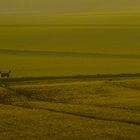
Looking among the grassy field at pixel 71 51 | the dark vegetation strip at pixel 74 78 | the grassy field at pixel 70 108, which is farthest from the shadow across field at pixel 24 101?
the grassy field at pixel 71 51

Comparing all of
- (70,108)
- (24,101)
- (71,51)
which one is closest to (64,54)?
(71,51)

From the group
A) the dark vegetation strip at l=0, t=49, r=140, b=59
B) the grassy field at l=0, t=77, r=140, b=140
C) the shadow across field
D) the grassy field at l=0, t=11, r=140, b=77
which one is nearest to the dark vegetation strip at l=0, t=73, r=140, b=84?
the grassy field at l=0, t=77, r=140, b=140

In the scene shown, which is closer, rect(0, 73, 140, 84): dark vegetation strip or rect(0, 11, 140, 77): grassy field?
rect(0, 73, 140, 84): dark vegetation strip

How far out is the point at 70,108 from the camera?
24.4 m

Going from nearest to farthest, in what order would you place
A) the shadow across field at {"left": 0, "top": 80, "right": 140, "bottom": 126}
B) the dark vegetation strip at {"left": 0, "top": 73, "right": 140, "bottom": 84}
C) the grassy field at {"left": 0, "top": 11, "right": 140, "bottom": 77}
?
the shadow across field at {"left": 0, "top": 80, "right": 140, "bottom": 126}
the dark vegetation strip at {"left": 0, "top": 73, "right": 140, "bottom": 84}
the grassy field at {"left": 0, "top": 11, "right": 140, "bottom": 77}

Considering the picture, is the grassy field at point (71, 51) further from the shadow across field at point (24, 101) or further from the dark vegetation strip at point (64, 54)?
the shadow across field at point (24, 101)

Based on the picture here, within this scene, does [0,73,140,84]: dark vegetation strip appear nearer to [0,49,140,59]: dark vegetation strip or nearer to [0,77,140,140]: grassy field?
[0,77,140,140]: grassy field

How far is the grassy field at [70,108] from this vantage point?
1919 cm

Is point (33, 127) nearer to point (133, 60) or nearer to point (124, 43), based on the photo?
point (133, 60)

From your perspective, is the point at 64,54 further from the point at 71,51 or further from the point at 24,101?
the point at 24,101

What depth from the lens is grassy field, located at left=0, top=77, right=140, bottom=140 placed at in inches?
755

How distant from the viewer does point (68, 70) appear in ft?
135

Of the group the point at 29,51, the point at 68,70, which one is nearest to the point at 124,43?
the point at 29,51

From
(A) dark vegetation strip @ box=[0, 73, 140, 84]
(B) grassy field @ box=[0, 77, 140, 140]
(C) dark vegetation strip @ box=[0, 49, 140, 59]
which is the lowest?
(B) grassy field @ box=[0, 77, 140, 140]
